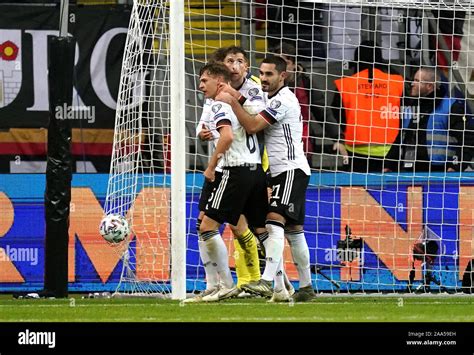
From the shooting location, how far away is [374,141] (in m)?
15.6

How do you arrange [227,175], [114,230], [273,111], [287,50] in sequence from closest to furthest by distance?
[273,111] → [227,175] → [114,230] → [287,50]

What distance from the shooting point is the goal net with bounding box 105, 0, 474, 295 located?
51.3 ft

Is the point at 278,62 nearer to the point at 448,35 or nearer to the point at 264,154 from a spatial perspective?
the point at 264,154

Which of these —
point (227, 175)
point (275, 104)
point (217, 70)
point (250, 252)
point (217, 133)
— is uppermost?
point (217, 70)

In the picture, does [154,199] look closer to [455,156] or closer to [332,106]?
[332,106]

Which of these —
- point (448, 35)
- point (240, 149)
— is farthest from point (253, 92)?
point (448, 35)

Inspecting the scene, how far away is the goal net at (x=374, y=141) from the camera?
15625mm

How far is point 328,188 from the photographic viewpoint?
15.8 meters

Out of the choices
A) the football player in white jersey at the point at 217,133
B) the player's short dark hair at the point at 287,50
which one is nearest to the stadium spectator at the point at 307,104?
the player's short dark hair at the point at 287,50

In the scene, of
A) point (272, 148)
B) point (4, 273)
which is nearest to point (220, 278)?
point (272, 148)

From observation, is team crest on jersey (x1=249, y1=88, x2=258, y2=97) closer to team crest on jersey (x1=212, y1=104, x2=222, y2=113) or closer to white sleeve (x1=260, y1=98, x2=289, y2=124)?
white sleeve (x1=260, y1=98, x2=289, y2=124)

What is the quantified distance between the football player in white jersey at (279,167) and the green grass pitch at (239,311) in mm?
421

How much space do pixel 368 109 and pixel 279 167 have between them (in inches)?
119
